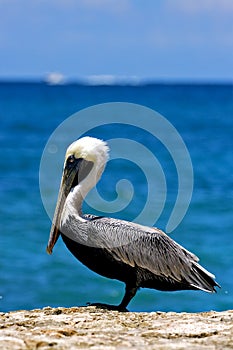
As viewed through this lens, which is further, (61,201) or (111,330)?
(61,201)

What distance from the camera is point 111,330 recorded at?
4.96 m

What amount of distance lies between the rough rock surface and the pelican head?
3.33ft

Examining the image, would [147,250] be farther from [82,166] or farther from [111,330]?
[111,330]

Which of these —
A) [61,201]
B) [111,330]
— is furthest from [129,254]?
[111,330]

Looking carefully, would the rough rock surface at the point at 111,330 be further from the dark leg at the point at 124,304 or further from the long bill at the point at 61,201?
the long bill at the point at 61,201

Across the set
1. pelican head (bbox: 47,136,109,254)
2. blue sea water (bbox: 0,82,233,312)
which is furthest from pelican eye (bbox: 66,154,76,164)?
blue sea water (bbox: 0,82,233,312)

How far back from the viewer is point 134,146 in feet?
89.5

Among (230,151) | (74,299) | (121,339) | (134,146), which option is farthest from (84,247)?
(230,151)

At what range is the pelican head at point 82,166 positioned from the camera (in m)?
6.54

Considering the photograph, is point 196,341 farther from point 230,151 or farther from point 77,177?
point 230,151

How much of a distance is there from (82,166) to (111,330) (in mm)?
1949

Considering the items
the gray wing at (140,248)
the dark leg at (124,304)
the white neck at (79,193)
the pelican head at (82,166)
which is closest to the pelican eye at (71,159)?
→ the pelican head at (82,166)

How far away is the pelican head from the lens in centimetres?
654

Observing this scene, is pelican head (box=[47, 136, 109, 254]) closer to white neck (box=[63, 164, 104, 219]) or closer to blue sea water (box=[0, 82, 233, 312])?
white neck (box=[63, 164, 104, 219])
